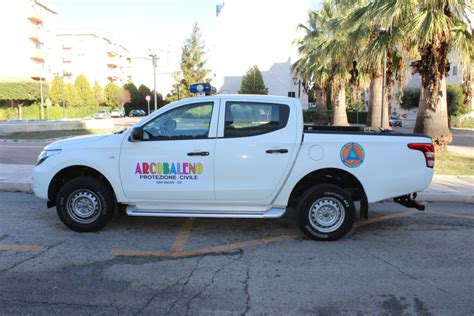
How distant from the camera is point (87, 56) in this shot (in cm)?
9275

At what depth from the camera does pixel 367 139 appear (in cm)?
532

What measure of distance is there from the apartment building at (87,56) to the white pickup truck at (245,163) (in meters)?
83.3

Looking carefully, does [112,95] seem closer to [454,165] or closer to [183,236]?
[454,165]

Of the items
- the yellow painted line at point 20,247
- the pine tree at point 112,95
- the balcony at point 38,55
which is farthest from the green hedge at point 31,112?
the yellow painted line at point 20,247

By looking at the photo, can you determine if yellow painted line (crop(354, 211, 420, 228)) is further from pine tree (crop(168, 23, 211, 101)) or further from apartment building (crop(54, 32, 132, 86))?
apartment building (crop(54, 32, 132, 86))

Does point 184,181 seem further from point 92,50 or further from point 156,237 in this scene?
point 92,50

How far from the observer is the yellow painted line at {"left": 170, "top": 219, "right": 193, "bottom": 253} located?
5152mm

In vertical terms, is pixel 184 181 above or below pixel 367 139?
below

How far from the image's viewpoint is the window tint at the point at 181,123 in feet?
17.6

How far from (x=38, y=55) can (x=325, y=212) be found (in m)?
67.7

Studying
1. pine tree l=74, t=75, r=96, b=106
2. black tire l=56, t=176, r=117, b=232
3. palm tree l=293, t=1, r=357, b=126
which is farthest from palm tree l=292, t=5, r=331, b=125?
pine tree l=74, t=75, r=96, b=106

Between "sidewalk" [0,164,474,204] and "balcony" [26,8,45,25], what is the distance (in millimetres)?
61177

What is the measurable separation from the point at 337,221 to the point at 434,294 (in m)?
1.67

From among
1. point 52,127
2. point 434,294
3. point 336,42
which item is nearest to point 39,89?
point 52,127
